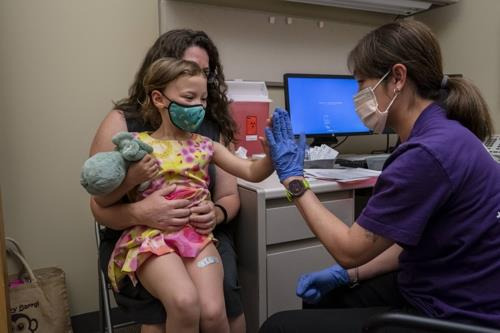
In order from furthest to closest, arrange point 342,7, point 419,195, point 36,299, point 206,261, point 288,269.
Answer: point 342,7 → point 36,299 → point 288,269 → point 206,261 → point 419,195

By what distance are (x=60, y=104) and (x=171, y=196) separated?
903mm

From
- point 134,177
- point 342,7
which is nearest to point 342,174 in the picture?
point 134,177

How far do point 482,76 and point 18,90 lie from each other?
2450 millimetres

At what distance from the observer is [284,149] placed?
3.53ft

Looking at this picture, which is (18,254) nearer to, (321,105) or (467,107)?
(321,105)

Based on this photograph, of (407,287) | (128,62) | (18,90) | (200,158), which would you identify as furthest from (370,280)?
(18,90)

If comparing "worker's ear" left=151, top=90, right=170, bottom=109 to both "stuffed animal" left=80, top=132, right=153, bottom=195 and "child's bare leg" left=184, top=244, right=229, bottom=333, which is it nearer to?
"stuffed animal" left=80, top=132, right=153, bottom=195

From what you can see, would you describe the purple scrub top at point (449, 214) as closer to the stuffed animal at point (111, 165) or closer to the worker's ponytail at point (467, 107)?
the worker's ponytail at point (467, 107)

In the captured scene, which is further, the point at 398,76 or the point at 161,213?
the point at 161,213

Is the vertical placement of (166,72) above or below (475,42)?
below

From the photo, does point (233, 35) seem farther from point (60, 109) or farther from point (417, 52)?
point (417, 52)

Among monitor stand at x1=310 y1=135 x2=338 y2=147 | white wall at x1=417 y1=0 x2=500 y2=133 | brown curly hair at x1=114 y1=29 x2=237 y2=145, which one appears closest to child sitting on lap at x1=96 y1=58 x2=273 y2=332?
brown curly hair at x1=114 y1=29 x2=237 y2=145

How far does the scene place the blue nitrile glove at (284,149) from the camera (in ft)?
3.49

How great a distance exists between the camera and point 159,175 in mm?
1190
